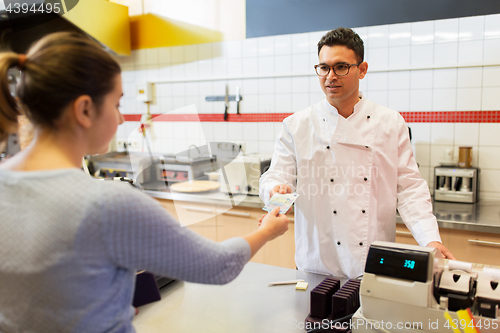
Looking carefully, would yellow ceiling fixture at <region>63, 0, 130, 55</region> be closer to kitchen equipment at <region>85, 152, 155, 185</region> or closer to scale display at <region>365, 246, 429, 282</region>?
kitchen equipment at <region>85, 152, 155, 185</region>

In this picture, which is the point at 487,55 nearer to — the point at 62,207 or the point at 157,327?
the point at 157,327


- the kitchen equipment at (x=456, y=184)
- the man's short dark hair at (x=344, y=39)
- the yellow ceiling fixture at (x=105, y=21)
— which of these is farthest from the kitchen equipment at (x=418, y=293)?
the yellow ceiling fixture at (x=105, y=21)

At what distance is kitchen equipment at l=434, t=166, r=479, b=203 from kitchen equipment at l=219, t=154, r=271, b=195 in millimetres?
1249

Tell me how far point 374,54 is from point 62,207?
2.79 m

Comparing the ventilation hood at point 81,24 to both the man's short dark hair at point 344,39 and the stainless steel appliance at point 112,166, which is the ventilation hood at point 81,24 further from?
the man's short dark hair at point 344,39

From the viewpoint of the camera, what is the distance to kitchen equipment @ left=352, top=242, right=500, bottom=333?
0.96 metres

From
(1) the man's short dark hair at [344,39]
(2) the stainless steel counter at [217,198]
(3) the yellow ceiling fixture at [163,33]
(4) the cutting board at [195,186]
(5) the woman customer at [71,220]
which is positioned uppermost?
(3) the yellow ceiling fixture at [163,33]

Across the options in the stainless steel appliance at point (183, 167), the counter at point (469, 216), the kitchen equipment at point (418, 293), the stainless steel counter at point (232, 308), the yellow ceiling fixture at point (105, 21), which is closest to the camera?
the kitchen equipment at point (418, 293)

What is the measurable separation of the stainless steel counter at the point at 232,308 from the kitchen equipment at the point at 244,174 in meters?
1.43

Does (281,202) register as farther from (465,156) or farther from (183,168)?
(465,156)

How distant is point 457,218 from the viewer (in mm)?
2320

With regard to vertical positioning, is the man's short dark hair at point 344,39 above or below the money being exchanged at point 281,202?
above

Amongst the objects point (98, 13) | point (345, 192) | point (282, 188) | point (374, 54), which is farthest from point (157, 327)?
point (98, 13)

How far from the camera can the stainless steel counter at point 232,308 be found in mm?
1229
